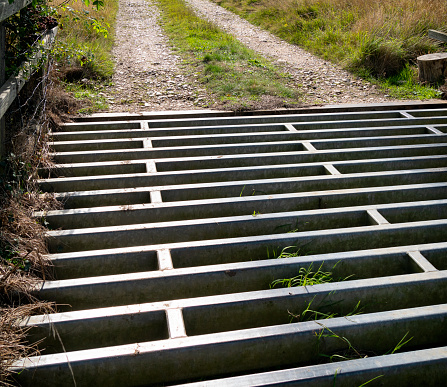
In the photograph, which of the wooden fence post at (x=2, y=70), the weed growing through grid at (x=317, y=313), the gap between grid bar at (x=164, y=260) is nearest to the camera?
the weed growing through grid at (x=317, y=313)

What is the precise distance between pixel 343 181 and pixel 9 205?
2236mm

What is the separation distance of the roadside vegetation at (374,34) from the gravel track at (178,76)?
27 centimetres

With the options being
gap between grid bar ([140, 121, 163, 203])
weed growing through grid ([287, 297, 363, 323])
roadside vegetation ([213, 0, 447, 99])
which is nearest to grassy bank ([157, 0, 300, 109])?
gap between grid bar ([140, 121, 163, 203])

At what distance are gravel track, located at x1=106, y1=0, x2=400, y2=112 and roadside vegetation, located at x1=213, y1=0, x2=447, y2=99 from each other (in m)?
0.27

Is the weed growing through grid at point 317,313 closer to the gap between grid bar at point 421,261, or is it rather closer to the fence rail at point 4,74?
the gap between grid bar at point 421,261

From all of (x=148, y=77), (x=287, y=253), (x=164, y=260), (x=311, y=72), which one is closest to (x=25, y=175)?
(x=164, y=260)

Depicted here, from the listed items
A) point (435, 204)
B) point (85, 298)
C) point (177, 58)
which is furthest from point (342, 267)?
point (177, 58)

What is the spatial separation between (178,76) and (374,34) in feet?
11.0

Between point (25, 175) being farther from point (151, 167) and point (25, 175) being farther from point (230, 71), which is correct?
point (230, 71)

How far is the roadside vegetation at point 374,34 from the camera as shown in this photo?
6215 mm

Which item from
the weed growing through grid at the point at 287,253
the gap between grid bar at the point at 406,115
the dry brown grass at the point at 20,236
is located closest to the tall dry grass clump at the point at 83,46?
the dry brown grass at the point at 20,236

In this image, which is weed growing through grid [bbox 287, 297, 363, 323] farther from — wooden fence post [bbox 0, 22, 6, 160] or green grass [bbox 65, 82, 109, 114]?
green grass [bbox 65, 82, 109, 114]

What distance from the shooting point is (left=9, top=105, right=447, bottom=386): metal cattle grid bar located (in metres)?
1.67

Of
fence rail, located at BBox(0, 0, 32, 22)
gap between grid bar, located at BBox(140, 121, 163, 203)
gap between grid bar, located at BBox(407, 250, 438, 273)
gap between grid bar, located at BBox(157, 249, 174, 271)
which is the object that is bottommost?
gap between grid bar, located at BBox(407, 250, 438, 273)
